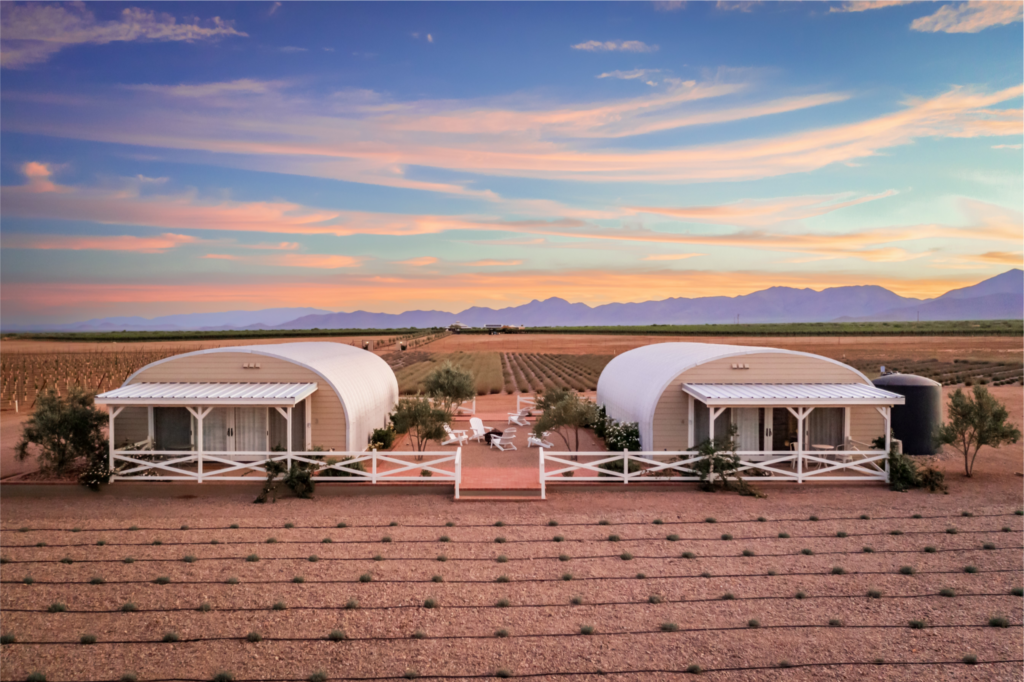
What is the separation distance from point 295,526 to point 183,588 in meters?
2.96

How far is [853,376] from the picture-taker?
17.9 m

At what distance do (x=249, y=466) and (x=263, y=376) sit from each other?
2.88 m

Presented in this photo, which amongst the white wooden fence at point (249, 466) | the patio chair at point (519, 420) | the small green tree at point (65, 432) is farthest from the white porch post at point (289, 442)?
the patio chair at point (519, 420)

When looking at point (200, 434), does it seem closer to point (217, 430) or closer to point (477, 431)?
point (217, 430)

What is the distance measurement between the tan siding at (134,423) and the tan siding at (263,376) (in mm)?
956

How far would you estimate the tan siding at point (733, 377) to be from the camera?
1712 cm

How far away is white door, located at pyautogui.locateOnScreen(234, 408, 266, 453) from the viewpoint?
16.7 m

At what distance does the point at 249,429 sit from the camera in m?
16.7

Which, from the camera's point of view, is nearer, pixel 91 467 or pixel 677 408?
pixel 91 467

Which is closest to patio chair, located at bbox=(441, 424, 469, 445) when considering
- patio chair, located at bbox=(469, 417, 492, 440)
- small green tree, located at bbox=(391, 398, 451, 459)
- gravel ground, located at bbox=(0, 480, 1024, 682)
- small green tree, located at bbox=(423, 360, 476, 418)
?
patio chair, located at bbox=(469, 417, 492, 440)

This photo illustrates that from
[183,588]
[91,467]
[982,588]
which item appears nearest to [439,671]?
[183,588]

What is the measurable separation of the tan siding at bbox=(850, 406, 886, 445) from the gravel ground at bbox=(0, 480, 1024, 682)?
3105mm

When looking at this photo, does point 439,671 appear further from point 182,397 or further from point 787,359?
point 787,359

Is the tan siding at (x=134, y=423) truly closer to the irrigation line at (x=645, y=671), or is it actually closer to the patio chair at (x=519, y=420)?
the irrigation line at (x=645, y=671)
